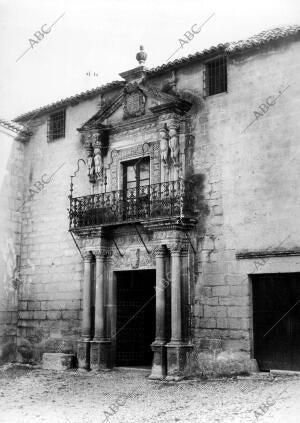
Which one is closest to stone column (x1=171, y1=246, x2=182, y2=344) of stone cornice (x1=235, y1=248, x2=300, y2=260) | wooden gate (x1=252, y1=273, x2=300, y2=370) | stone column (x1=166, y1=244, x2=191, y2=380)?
stone column (x1=166, y1=244, x2=191, y2=380)

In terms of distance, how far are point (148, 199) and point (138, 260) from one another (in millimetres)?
1534

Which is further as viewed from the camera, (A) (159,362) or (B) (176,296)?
(B) (176,296)

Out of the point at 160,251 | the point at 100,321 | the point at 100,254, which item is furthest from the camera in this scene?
the point at 100,254

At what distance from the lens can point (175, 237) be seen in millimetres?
12492

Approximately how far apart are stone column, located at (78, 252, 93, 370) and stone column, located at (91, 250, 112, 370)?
0.21 m

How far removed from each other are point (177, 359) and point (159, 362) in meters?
0.47

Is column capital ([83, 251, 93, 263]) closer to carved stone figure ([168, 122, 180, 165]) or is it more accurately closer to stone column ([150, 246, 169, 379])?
stone column ([150, 246, 169, 379])

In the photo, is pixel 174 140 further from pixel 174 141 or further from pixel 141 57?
pixel 141 57

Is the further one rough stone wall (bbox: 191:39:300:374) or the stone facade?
the stone facade

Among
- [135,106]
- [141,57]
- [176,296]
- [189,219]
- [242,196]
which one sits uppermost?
[141,57]

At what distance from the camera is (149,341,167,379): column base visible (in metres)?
12.1

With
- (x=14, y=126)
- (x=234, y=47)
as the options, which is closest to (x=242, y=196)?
(x=234, y=47)

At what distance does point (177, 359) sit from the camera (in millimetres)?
11945

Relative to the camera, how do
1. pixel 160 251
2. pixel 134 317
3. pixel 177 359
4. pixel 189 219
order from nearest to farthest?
pixel 177 359, pixel 189 219, pixel 160 251, pixel 134 317
